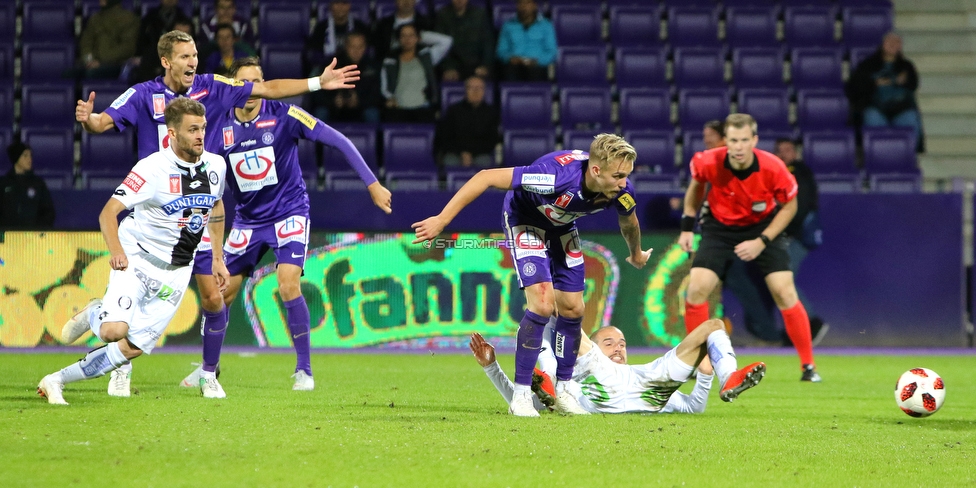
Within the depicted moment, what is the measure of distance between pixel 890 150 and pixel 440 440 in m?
10.6

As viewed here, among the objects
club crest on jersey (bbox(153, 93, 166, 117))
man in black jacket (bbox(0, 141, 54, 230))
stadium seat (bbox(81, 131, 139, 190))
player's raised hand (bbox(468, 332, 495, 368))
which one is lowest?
player's raised hand (bbox(468, 332, 495, 368))

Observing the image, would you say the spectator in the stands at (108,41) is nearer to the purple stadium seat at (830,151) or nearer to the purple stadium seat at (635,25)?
the purple stadium seat at (635,25)

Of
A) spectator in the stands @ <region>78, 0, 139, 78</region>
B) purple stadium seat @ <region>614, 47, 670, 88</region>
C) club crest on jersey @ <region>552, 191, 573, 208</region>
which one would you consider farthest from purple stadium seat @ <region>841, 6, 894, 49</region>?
club crest on jersey @ <region>552, 191, 573, 208</region>

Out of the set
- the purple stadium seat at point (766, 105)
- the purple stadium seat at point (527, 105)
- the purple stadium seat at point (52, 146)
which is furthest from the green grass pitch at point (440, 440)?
the purple stadium seat at point (766, 105)

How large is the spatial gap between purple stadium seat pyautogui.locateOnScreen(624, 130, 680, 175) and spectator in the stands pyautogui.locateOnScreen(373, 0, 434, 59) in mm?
2832

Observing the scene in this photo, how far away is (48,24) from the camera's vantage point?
15562 millimetres

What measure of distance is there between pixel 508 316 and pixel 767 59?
228 inches

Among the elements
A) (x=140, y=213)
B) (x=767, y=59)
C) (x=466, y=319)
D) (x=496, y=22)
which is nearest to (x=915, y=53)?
(x=767, y=59)

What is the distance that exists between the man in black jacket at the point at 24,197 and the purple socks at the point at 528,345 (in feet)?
22.9

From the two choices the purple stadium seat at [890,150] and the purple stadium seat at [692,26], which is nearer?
the purple stadium seat at [890,150]

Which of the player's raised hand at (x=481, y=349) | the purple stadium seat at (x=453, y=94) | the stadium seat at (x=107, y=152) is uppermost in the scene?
the purple stadium seat at (x=453, y=94)

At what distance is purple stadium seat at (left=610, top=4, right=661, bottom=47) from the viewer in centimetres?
1620

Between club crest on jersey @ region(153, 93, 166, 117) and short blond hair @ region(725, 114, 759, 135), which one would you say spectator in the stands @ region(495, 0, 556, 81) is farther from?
club crest on jersey @ region(153, 93, 166, 117)

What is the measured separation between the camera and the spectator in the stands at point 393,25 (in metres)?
14.7
